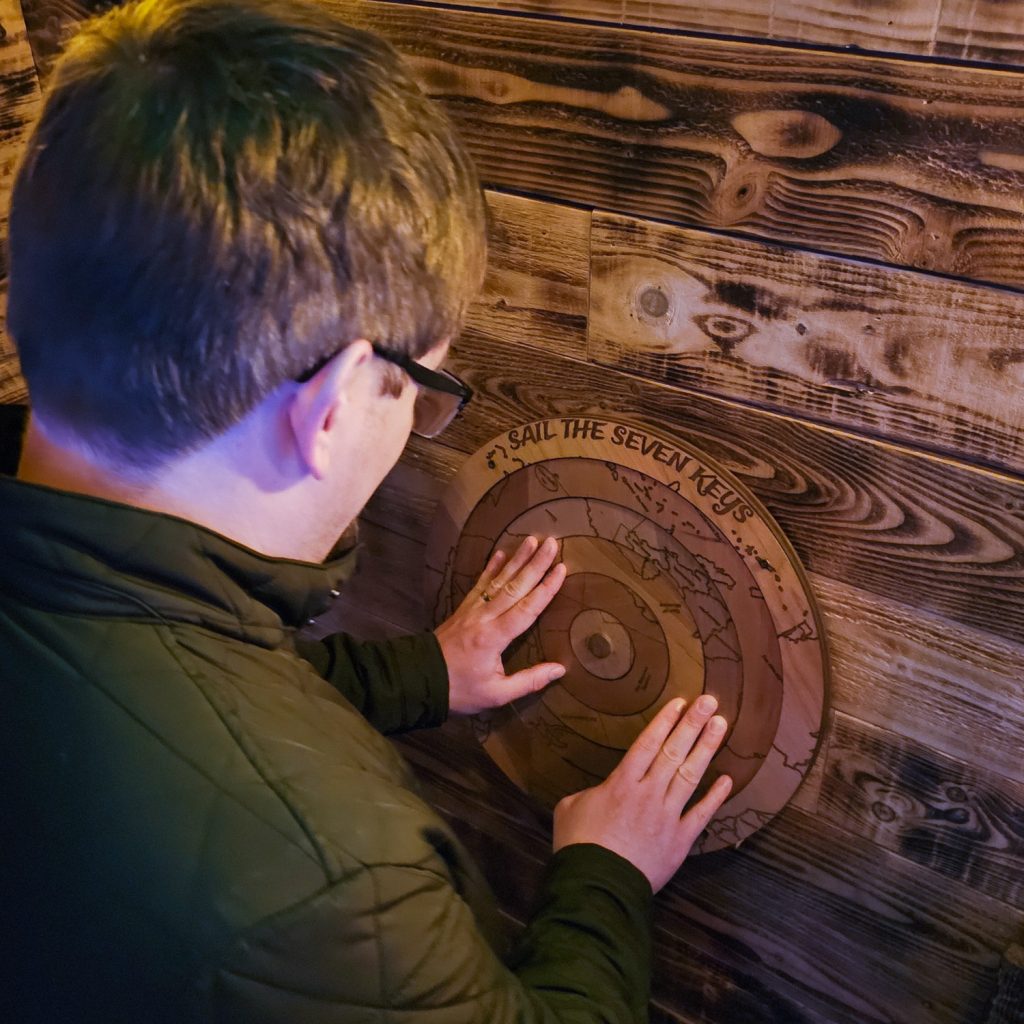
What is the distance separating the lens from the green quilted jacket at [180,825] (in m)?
0.68

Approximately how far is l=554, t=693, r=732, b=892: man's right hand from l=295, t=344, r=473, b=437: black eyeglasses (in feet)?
1.58

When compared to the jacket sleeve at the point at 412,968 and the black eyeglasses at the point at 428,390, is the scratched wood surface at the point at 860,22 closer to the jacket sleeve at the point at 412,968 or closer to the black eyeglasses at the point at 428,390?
the black eyeglasses at the point at 428,390

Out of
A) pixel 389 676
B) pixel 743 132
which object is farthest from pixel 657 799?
pixel 743 132

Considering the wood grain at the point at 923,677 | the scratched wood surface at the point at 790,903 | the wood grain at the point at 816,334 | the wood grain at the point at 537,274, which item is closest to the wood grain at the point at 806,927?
the scratched wood surface at the point at 790,903

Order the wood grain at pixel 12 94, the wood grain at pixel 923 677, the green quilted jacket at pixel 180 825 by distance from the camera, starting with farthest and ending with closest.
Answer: the wood grain at pixel 12 94 < the wood grain at pixel 923 677 < the green quilted jacket at pixel 180 825

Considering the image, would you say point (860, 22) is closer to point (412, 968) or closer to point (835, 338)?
point (835, 338)

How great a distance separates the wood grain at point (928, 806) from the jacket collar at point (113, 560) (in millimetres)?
718

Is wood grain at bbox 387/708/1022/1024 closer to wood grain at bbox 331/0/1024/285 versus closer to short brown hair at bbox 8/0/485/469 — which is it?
wood grain at bbox 331/0/1024/285

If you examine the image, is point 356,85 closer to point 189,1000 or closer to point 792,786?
point 189,1000

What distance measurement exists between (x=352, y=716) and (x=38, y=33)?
A: 43.7 inches

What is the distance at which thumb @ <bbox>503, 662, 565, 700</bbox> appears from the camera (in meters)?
1.32

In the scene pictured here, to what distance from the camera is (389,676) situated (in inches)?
50.4

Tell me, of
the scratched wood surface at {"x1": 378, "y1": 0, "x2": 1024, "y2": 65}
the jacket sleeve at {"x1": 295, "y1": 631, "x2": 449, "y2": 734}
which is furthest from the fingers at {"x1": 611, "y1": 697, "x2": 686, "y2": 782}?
the scratched wood surface at {"x1": 378, "y1": 0, "x2": 1024, "y2": 65}

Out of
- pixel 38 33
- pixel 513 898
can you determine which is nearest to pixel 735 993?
pixel 513 898
